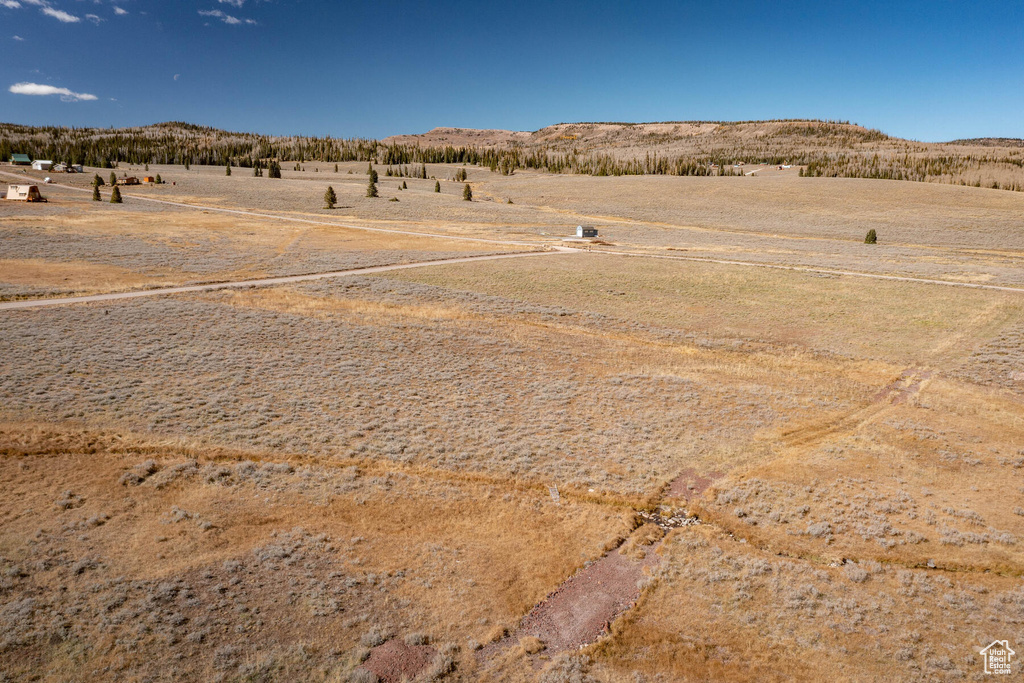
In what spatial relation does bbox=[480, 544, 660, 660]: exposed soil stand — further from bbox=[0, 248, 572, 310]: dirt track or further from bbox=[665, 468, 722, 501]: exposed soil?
bbox=[0, 248, 572, 310]: dirt track

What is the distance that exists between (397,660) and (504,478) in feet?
21.8

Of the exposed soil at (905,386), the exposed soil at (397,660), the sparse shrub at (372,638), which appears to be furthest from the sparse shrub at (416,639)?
the exposed soil at (905,386)

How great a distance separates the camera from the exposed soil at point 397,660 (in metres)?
9.47

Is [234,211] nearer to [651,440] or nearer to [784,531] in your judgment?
[651,440]

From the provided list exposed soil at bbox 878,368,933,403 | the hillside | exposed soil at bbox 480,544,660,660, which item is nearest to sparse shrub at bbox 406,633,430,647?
exposed soil at bbox 480,544,660,660

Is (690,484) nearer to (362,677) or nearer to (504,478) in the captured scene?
(504,478)

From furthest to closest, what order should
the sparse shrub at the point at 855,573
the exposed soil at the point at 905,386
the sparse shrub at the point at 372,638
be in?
the exposed soil at the point at 905,386
the sparse shrub at the point at 855,573
the sparse shrub at the point at 372,638

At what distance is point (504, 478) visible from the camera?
16.0 metres

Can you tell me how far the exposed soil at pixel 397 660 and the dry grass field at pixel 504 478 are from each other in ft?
0.16

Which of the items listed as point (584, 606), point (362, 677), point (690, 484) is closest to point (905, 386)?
point (690, 484)

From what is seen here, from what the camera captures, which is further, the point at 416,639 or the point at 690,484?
the point at 690,484

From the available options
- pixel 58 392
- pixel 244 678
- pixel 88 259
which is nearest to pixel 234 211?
pixel 88 259

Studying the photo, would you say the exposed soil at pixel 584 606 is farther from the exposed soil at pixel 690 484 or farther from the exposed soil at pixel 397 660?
the exposed soil at pixel 690 484

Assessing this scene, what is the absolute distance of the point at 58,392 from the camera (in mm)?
19156
